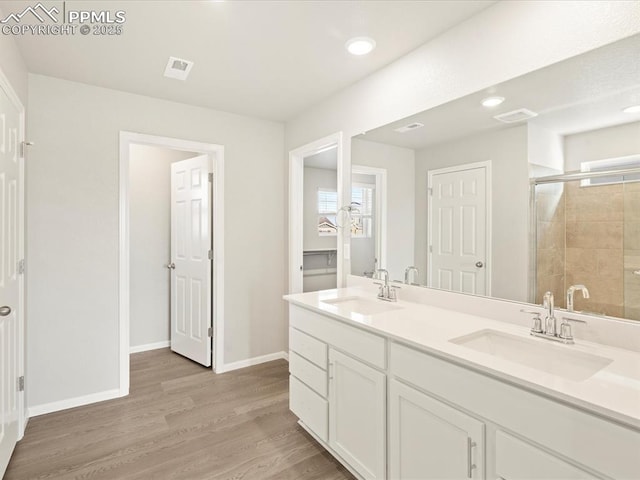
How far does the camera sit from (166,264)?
13.0 ft

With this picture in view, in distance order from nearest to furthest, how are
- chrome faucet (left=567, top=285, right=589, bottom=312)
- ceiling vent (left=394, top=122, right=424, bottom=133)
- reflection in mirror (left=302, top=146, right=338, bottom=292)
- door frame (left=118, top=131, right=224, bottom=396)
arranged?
chrome faucet (left=567, top=285, right=589, bottom=312) < ceiling vent (left=394, top=122, right=424, bottom=133) < door frame (left=118, top=131, right=224, bottom=396) < reflection in mirror (left=302, top=146, right=338, bottom=292)

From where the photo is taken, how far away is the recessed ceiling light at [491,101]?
1754 millimetres

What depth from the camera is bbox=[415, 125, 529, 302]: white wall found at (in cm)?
169

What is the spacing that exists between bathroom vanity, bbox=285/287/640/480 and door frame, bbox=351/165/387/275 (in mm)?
416

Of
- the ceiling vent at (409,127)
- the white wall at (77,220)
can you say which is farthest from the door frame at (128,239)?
the ceiling vent at (409,127)

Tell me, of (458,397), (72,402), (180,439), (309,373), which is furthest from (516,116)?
(72,402)

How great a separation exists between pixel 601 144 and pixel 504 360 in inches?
39.0

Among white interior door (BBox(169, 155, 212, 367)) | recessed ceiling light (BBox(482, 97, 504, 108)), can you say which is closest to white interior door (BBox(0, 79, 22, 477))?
white interior door (BBox(169, 155, 212, 367))

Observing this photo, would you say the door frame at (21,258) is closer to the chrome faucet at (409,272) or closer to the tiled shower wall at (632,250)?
the chrome faucet at (409,272)

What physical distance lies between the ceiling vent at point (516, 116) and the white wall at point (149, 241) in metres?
3.34

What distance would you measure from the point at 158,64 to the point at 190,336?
8.28 feet

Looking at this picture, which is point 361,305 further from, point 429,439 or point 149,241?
point 149,241

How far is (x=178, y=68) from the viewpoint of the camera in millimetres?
2412

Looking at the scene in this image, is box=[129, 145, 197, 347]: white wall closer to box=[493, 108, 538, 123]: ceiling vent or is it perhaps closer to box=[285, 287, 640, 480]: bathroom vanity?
box=[285, 287, 640, 480]: bathroom vanity
